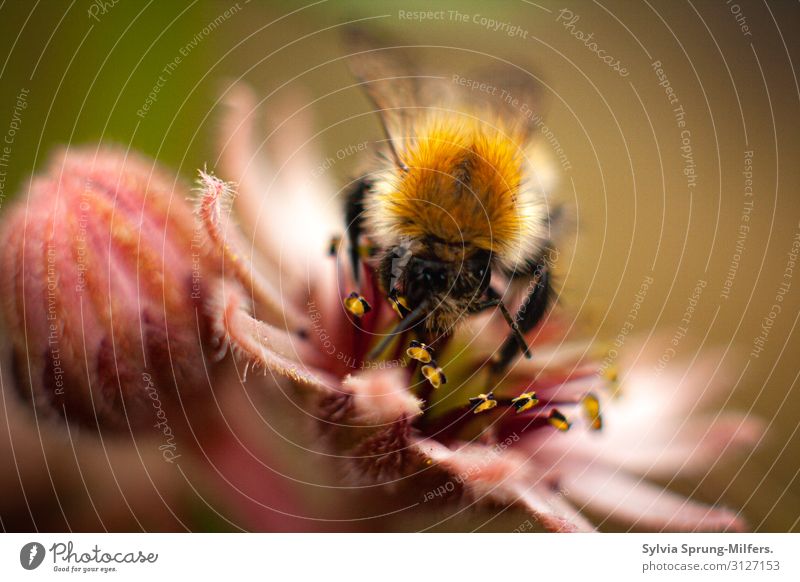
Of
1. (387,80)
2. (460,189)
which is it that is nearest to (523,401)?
(460,189)

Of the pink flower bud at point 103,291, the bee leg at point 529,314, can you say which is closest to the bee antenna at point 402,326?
the bee leg at point 529,314

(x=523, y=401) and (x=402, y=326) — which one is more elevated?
(x=402, y=326)

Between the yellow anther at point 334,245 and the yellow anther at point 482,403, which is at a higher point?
the yellow anther at point 334,245

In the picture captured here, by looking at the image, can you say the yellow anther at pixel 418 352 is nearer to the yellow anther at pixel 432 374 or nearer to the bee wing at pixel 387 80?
the yellow anther at pixel 432 374

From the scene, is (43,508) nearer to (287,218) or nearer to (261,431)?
(261,431)

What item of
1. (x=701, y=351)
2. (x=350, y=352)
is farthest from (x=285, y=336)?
(x=701, y=351)

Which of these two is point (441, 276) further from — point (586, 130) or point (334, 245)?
point (586, 130)
